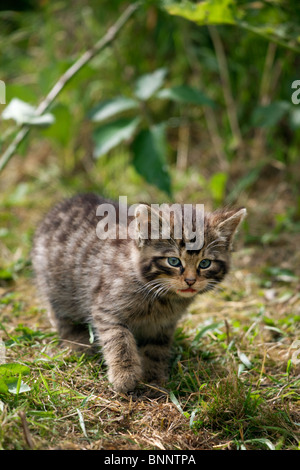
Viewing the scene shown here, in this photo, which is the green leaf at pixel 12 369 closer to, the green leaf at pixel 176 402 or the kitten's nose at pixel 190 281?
the green leaf at pixel 176 402

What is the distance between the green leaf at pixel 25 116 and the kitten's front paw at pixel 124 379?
2.13 m

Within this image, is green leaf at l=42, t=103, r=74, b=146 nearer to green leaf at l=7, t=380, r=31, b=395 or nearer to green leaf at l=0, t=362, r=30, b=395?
green leaf at l=0, t=362, r=30, b=395

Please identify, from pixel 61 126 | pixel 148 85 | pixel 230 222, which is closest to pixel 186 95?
pixel 148 85

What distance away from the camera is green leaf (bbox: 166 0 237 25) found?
3793 mm

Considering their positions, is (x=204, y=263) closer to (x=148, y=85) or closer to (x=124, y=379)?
(x=124, y=379)

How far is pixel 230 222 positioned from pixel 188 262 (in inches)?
15.8

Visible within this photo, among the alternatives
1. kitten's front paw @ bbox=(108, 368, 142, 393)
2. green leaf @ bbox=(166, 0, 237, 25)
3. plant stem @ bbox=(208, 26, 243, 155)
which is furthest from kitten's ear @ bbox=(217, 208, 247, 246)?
plant stem @ bbox=(208, 26, 243, 155)

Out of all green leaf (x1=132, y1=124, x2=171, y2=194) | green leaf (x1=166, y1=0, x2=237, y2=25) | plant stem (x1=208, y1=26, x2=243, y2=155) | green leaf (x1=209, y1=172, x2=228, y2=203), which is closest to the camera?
green leaf (x1=166, y1=0, x2=237, y2=25)

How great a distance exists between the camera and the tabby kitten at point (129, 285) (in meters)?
2.98

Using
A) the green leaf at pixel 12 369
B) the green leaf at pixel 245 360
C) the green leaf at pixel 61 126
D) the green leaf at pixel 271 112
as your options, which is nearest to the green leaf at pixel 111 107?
the green leaf at pixel 61 126

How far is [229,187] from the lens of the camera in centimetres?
560

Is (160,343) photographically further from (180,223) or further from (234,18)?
(234,18)

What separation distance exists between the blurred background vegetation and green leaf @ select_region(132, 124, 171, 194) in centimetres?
Answer: 1
